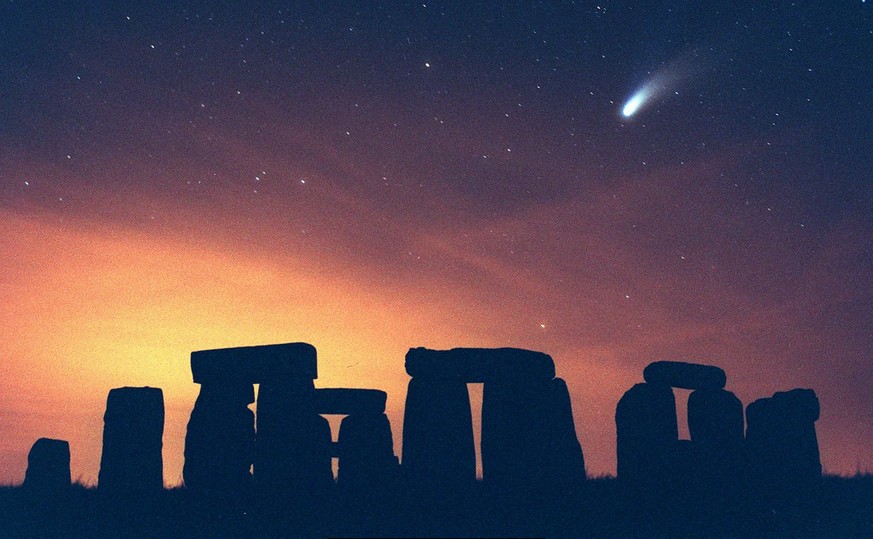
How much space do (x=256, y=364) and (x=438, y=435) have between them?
3.69 m

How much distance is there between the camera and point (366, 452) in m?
19.0

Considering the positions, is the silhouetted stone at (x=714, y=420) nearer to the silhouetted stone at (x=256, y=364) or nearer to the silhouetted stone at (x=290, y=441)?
the silhouetted stone at (x=290, y=441)

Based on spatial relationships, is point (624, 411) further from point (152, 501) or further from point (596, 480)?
point (152, 501)

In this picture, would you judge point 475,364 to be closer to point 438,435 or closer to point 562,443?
point 438,435

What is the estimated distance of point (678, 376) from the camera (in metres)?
20.3

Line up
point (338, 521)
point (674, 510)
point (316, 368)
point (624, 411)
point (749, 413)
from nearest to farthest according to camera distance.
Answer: point (338, 521), point (674, 510), point (316, 368), point (624, 411), point (749, 413)

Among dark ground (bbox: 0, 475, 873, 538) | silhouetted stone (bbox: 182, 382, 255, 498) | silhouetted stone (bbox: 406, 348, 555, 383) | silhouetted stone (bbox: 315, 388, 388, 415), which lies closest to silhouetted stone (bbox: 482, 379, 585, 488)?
silhouetted stone (bbox: 406, 348, 555, 383)

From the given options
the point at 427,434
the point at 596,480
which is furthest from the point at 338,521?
the point at 596,480

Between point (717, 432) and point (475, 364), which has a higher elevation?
point (475, 364)

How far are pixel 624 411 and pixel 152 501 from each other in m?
9.26

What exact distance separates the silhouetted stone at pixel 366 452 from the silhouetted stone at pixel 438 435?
0.78 meters

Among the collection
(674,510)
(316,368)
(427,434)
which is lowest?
(674,510)

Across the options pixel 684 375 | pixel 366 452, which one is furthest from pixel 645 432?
pixel 366 452

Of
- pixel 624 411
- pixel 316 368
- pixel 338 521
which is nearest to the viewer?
pixel 338 521
